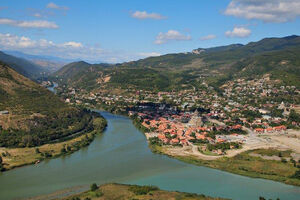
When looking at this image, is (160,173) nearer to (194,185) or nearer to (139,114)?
(194,185)

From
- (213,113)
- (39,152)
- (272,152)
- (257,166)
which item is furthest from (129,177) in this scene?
(213,113)

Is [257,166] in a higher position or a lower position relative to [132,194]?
higher

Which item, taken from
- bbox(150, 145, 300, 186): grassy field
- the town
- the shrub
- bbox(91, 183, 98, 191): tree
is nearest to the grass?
bbox(150, 145, 300, 186): grassy field

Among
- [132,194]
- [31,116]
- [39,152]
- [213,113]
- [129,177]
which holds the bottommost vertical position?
[129,177]

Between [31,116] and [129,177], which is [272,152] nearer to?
[129,177]

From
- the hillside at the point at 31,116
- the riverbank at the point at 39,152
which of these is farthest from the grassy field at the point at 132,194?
the hillside at the point at 31,116

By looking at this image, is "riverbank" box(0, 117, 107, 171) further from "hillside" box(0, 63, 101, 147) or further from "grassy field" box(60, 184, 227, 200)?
"grassy field" box(60, 184, 227, 200)

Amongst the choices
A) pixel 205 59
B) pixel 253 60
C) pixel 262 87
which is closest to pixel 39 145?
pixel 262 87
